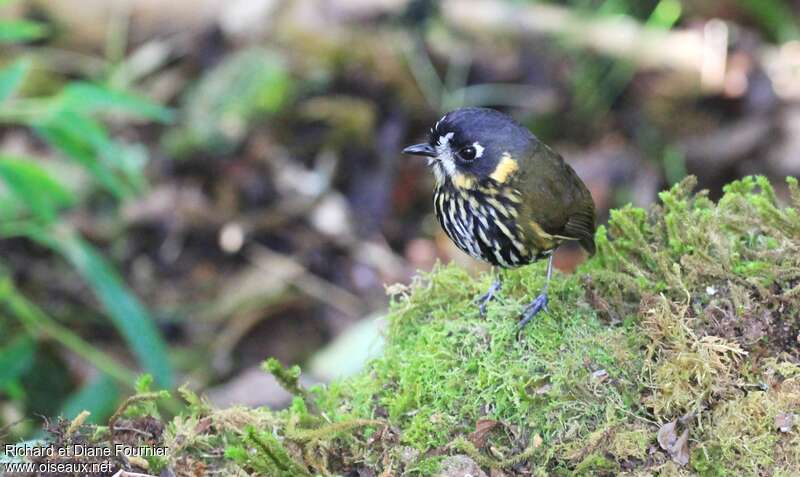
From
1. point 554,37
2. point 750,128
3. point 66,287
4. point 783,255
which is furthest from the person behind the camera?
point 554,37

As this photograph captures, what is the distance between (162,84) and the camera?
23.1 feet

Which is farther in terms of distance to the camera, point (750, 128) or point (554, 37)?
point (554, 37)

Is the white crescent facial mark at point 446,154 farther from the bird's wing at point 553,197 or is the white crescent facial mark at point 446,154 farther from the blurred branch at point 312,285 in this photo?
the blurred branch at point 312,285

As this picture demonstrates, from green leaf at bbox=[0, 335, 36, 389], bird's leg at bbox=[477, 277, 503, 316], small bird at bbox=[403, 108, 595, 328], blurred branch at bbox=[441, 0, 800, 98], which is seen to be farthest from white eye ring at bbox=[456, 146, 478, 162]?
blurred branch at bbox=[441, 0, 800, 98]

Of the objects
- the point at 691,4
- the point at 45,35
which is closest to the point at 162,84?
the point at 45,35

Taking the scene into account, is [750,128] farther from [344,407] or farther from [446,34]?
[344,407]

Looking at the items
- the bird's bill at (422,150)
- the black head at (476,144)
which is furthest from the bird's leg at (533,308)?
the bird's bill at (422,150)

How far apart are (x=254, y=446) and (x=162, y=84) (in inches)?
211

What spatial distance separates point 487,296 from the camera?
2.85 meters

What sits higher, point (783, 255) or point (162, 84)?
point (162, 84)

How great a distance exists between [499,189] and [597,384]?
3.40 ft

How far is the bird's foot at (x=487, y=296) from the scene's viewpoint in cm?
277

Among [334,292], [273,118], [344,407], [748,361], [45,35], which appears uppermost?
[45,35]

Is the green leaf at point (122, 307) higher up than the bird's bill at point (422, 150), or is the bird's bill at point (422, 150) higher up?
the green leaf at point (122, 307)
